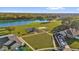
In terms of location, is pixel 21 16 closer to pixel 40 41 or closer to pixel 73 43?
pixel 40 41

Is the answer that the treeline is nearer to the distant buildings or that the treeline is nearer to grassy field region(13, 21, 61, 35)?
grassy field region(13, 21, 61, 35)

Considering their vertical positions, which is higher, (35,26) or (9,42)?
(35,26)

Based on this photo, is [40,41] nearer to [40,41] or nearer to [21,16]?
[40,41]

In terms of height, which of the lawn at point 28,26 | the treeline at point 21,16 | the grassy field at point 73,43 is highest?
the treeline at point 21,16

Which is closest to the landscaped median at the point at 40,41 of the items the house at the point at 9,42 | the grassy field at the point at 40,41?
the grassy field at the point at 40,41

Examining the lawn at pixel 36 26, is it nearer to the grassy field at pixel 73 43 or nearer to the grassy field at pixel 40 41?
the grassy field at pixel 40 41

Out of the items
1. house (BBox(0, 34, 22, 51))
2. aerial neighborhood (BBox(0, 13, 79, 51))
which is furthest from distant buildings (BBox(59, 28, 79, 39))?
house (BBox(0, 34, 22, 51))

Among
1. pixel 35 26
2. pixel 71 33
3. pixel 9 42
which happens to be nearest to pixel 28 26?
pixel 35 26
